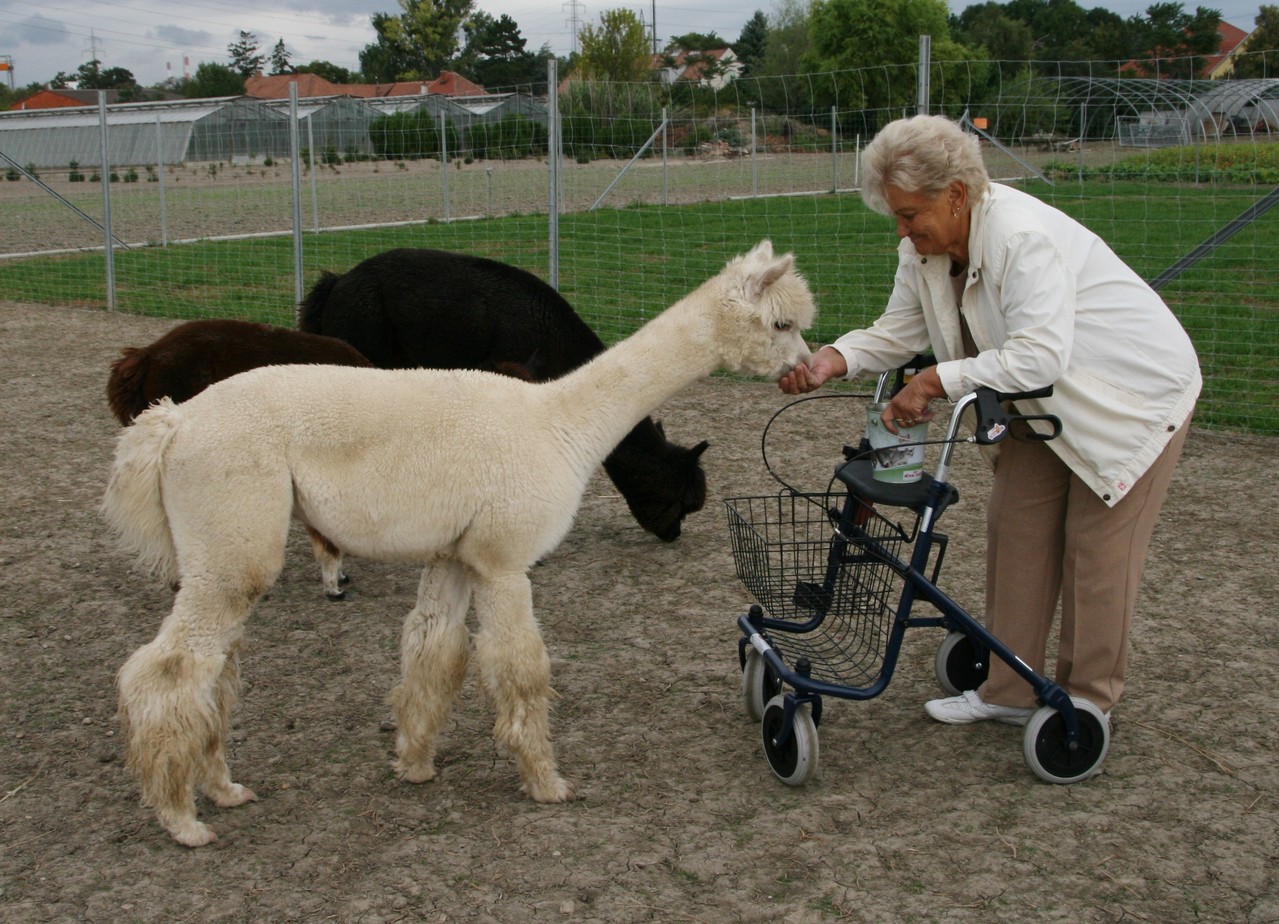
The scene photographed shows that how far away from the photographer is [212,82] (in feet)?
283

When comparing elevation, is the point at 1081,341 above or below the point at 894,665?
above

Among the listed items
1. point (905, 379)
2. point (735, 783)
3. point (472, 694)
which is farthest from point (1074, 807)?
point (472, 694)

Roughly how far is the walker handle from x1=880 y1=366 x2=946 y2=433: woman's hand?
5.0 inches

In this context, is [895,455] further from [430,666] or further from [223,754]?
[223,754]

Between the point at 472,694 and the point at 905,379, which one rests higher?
the point at 905,379

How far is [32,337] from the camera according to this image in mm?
11875

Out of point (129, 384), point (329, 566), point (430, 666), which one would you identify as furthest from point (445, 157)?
point (430, 666)

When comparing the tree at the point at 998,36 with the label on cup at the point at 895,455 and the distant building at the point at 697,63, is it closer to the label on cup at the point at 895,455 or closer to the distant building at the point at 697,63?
the distant building at the point at 697,63

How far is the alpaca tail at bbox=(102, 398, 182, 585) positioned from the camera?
3.23 m

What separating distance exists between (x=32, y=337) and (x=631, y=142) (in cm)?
679

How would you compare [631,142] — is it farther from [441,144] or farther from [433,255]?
[433,255]

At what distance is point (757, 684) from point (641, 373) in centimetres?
119

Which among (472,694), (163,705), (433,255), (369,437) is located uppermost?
(433,255)

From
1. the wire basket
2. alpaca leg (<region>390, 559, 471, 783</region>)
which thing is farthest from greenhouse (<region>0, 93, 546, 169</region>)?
alpaca leg (<region>390, 559, 471, 783</region>)
